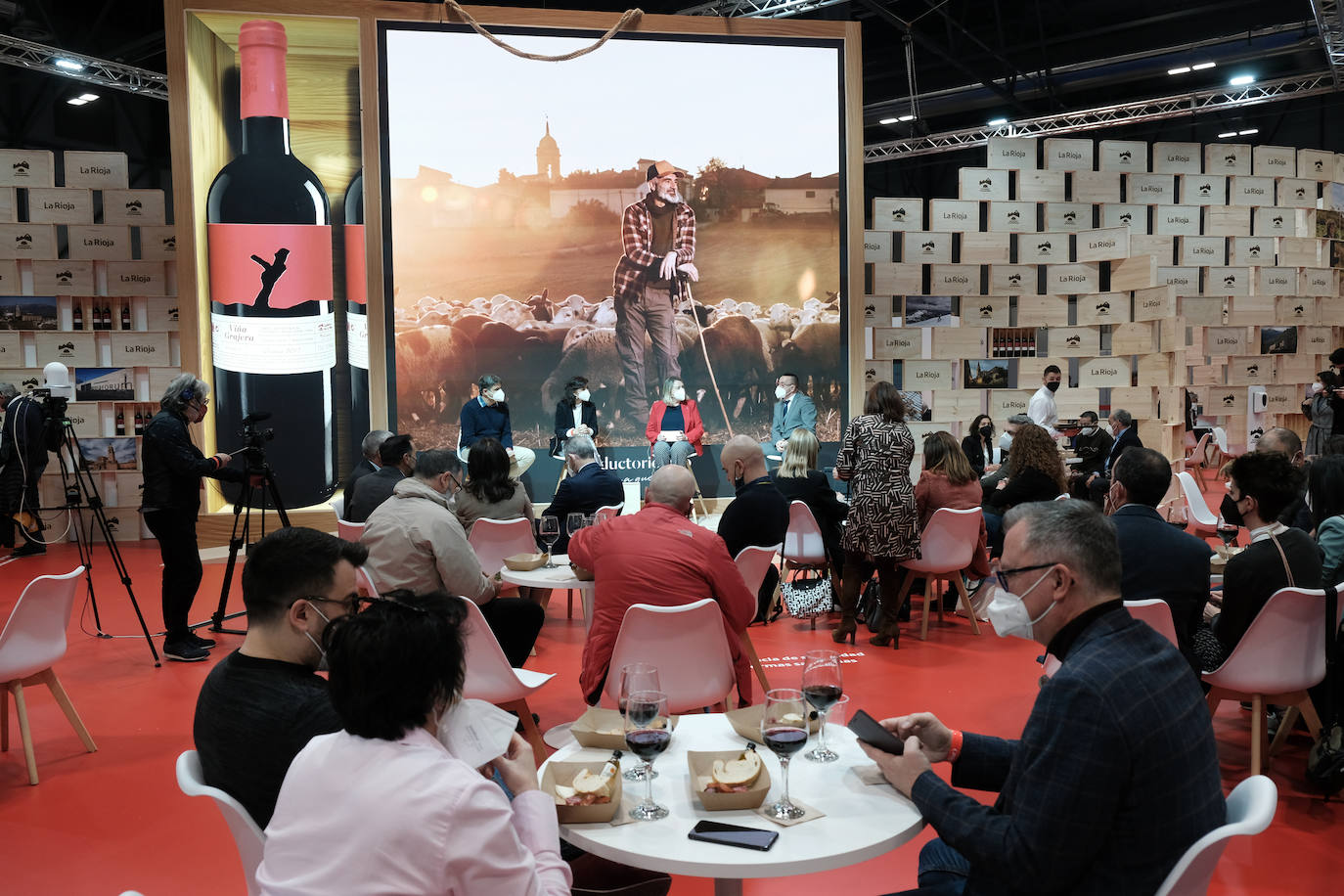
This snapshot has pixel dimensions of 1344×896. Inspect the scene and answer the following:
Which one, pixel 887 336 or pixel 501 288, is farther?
pixel 887 336

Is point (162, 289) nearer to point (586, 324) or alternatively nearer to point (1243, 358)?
point (586, 324)

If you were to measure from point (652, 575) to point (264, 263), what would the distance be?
668 centimetres

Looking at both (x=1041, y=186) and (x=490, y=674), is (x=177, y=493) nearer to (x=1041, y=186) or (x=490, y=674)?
(x=490, y=674)

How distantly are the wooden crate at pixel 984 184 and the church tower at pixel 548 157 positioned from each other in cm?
538

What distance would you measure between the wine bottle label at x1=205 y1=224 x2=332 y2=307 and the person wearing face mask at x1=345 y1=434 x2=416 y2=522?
3.85 meters

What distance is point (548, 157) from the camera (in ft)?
31.1

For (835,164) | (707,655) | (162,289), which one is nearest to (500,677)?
A: (707,655)

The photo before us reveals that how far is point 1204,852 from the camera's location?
1.50m

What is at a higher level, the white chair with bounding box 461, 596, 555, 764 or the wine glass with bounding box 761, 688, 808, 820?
the wine glass with bounding box 761, 688, 808, 820

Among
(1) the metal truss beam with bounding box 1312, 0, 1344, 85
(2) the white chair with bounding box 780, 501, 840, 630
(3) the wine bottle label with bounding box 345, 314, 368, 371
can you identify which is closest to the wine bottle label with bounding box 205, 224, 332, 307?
(3) the wine bottle label with bounding box 345, 314, 368, 371

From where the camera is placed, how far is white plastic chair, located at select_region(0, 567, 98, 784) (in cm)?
372

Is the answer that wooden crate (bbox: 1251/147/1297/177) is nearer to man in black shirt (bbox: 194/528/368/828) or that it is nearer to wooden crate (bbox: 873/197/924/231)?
wooden crate (bbox: 873/197/924/231)

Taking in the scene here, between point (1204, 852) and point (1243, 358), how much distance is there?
14390mm

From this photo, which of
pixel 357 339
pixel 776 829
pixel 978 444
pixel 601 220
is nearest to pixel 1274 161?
pixel 978 444
